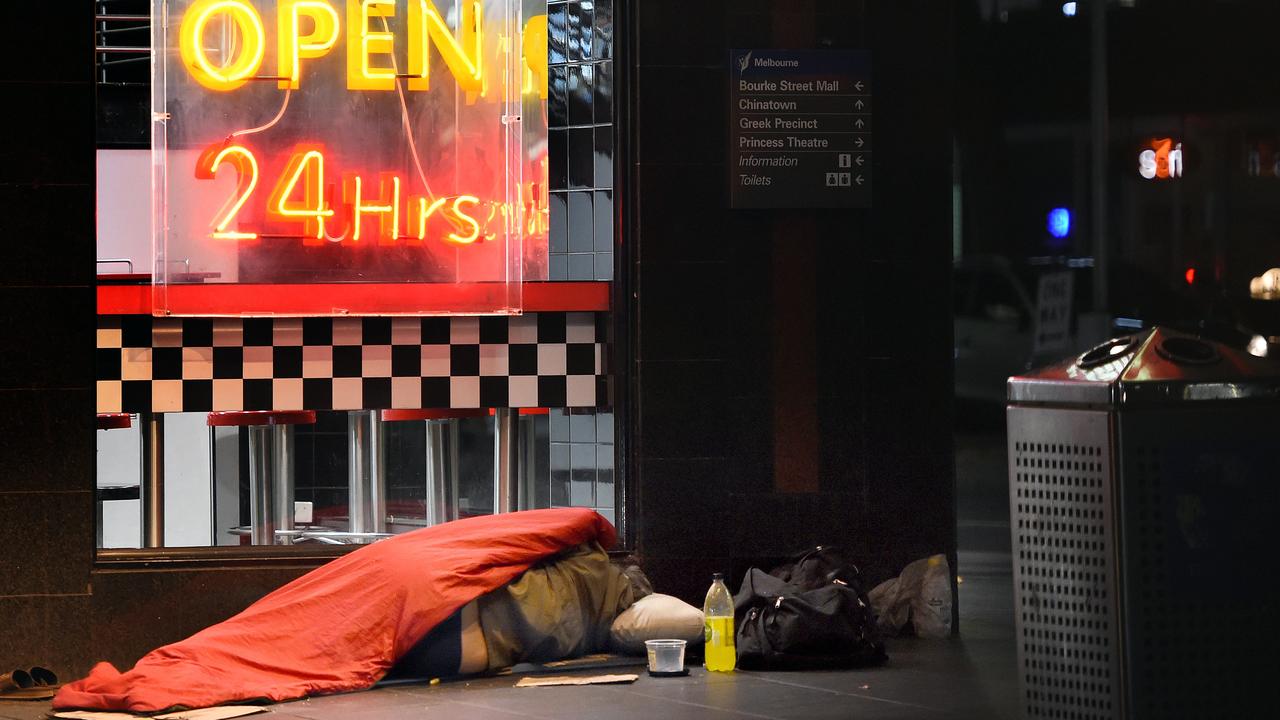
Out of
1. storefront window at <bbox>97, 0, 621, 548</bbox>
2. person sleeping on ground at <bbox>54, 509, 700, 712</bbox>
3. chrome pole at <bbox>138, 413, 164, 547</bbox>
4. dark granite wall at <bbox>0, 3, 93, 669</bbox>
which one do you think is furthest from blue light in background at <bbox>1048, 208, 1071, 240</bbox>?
dark granite wall at <bbox>0, 3, 93, 669</bbox>

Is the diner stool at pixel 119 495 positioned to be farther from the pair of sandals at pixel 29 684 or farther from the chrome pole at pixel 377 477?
the chrome pole at pixel 377 477

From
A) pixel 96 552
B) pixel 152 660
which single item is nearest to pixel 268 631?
pixel 152 660

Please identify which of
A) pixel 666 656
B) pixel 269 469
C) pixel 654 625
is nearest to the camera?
pixel 666 656

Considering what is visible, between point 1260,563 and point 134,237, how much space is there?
3876 millimetres

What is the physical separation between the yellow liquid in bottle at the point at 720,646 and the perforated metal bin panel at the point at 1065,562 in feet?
5.18

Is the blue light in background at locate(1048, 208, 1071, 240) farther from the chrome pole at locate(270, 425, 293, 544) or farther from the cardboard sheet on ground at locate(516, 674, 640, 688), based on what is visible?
the cardboard sheet on ground at locate(516, 674, 640, 688)

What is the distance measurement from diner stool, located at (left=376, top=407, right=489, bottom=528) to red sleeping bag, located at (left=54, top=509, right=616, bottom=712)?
1.44 feet

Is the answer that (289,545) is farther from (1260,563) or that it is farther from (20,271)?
(1260,563)

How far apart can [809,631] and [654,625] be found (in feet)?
1.73

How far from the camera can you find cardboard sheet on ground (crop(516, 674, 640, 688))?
4.40 metres

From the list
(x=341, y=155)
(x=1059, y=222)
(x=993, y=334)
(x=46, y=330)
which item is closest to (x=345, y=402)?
(x=341, y=155)

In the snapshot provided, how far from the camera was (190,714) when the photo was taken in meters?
4.04

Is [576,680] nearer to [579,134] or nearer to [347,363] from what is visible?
[347,363]

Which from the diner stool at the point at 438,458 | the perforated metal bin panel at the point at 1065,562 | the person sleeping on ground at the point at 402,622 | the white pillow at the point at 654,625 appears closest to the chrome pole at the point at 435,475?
the diner stool at the point at 438,458
